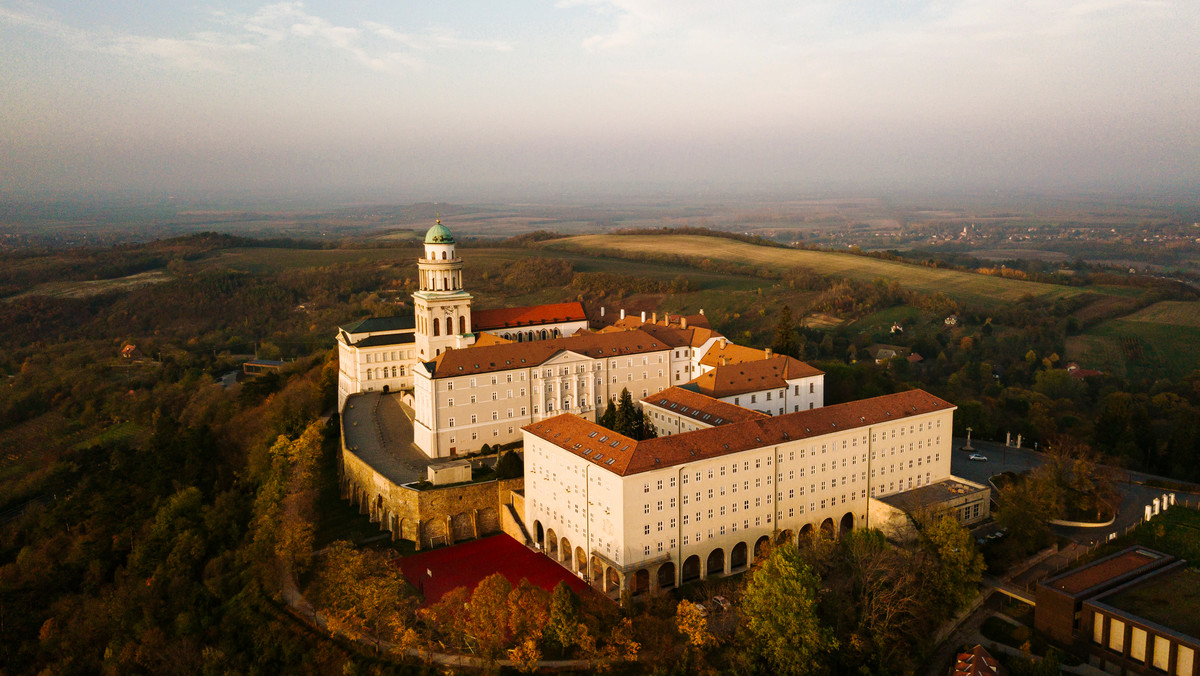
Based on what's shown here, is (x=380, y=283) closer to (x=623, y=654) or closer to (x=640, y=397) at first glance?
(x=640, y=397)

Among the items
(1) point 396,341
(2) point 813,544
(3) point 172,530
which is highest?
(1) point 396,341

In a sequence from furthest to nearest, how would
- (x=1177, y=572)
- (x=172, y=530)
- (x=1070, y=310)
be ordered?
(x=1070, y=310) < (x=172, y=530) < (x=1177, y=572)

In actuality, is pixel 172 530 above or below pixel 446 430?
below

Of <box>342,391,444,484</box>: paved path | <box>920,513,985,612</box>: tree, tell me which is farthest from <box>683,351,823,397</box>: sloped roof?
<box>342,391,444,484</box>: paved path

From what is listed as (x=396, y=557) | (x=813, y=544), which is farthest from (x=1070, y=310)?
(x=396, y=557)

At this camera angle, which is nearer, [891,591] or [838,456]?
[891,591]

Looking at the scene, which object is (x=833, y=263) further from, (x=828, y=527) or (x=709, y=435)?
(x=709, y=435)

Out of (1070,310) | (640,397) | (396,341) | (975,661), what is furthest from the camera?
(1070,310)

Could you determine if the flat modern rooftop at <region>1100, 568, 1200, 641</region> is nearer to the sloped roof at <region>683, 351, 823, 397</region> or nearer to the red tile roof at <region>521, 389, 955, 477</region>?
the red tile roof at <region>521, 389, 955, 477</region>
